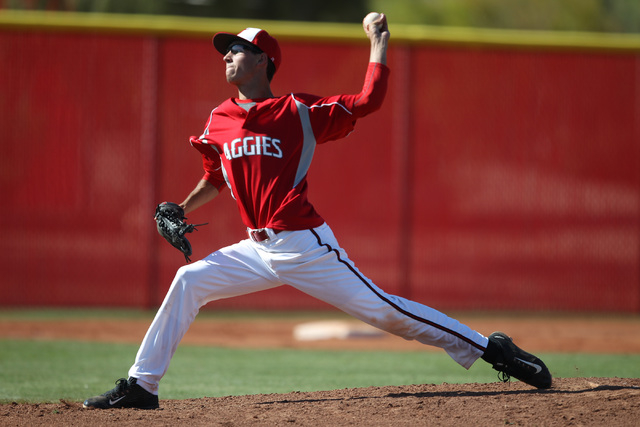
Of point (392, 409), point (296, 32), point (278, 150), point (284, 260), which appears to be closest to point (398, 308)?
point (392, 409)

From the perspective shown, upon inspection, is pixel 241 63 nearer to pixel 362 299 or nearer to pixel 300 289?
pixel 300 289

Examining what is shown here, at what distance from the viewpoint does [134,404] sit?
4254 millimetres

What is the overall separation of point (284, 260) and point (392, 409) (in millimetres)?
950

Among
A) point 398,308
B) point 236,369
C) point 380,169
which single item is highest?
point 380,169

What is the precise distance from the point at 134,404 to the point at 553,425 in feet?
7.01

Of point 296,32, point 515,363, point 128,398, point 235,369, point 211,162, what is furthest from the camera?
point 296,32

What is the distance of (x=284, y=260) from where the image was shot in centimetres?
422

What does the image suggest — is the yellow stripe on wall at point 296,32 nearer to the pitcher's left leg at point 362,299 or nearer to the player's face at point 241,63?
the player's face at point 241,63

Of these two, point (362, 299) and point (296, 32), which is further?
point (296, 32)

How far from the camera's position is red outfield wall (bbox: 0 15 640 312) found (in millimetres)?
10484

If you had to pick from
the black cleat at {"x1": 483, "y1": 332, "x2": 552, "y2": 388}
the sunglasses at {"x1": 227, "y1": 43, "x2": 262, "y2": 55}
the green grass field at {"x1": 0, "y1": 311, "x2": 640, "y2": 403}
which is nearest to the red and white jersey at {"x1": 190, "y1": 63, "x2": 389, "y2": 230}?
the sunglasses at {"x1": 227, "y1": 43, "x2": 262, "y2": 55}

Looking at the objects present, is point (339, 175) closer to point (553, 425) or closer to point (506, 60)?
point (506, 60)

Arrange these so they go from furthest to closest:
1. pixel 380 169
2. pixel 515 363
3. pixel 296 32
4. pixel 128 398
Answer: pixel 380 169, pixel 296 32, pixel 515 363, pixel 128 398

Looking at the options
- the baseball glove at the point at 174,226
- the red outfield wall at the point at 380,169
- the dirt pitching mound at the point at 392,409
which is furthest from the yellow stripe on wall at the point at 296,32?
the dirt pitching mound at the point at 392,409
